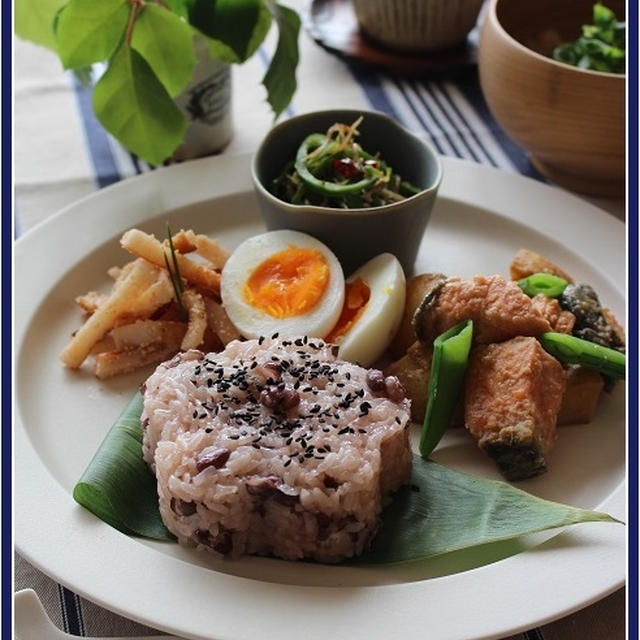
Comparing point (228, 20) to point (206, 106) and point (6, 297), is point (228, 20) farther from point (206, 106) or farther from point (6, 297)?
point (6, 297)

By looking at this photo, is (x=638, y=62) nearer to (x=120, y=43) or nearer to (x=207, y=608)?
(x=120, y=43)

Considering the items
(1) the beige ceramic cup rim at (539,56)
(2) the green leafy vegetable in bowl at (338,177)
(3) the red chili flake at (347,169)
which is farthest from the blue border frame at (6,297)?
(1) the beige ceramic cup rim at (539,56)

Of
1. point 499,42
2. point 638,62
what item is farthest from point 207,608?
point 499,42

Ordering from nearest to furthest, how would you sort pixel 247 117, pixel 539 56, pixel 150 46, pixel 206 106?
pixel 150 46 → pixel 539 56 → pixel 206 106 → pixel 247 117

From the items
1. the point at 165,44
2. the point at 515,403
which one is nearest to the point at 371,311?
the point at 515,403

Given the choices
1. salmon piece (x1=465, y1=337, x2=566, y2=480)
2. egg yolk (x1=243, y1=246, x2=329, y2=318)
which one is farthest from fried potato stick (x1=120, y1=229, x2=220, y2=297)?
salmon piece (x1=465, y1=337, x2=566, y2=480)

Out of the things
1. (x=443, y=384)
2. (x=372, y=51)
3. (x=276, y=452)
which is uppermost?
(x=276, y=452)

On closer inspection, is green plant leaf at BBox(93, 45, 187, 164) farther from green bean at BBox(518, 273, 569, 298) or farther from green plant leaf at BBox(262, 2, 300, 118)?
green bean at BBox(518, 273, 569, 298)
